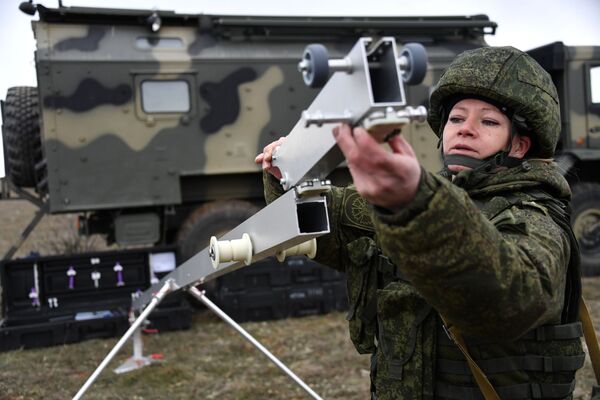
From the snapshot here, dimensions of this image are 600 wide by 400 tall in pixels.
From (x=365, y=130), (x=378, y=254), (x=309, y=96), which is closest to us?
(x=365, y=130)

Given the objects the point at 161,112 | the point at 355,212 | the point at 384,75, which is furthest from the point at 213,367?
the point at 384,75

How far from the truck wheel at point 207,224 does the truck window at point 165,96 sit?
3.76 ft

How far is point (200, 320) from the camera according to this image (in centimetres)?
654

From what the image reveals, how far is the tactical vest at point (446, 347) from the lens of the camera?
5.00ft

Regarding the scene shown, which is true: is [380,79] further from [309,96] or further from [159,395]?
[309,96]

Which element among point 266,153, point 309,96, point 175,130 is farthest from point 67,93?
point 266,153

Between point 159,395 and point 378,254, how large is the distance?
3.16 meters

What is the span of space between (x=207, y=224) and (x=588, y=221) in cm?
494

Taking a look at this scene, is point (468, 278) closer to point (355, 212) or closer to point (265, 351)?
point (355, 212)

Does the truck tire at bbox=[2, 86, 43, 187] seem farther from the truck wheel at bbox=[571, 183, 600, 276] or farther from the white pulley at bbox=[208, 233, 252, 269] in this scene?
the truck wheel at bbox=[571, 183, 600, 276]

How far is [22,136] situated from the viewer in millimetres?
6715

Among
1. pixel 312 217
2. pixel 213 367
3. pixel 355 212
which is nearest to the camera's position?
pixel 312 217

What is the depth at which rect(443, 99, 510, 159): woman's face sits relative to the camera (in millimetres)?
1611

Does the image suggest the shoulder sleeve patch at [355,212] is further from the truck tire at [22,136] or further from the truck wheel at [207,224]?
the truck tire at [22,136]
